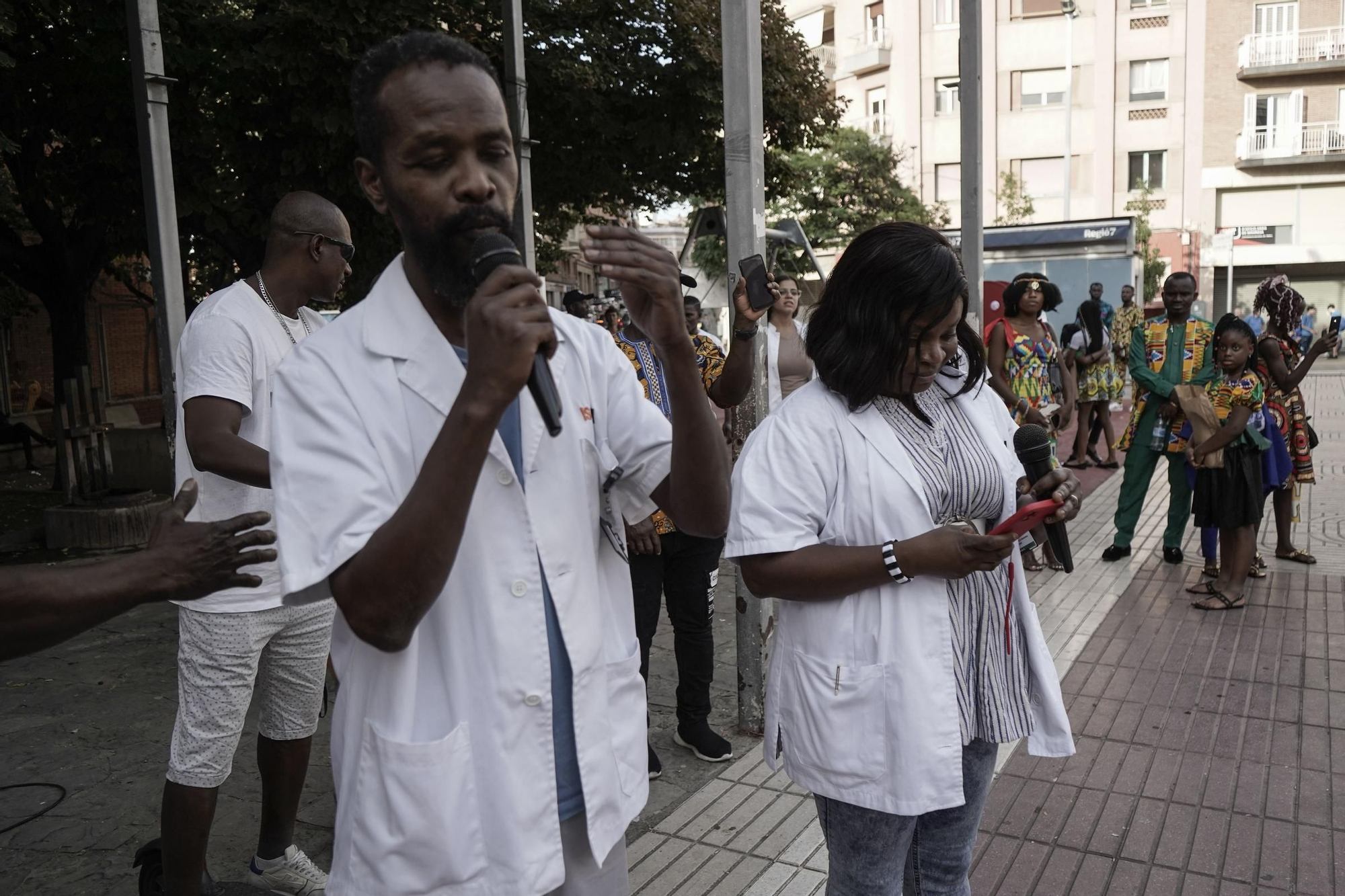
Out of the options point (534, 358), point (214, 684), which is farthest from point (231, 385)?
Answer: point (534, 358)

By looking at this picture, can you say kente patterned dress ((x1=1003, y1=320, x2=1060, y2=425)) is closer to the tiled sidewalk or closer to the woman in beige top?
the woman in beige top

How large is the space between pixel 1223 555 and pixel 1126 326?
9970mm

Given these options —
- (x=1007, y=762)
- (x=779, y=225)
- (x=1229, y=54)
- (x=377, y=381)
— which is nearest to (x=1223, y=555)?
(x=1007, y=762)

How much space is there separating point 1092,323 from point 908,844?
11752mm

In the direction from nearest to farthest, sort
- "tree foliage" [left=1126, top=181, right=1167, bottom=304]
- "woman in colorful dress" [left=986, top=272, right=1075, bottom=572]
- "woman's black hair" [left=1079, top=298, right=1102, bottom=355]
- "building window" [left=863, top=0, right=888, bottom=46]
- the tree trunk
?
1. "woman in colorful dress" [left=986, top=272, right=1075, bottom=572]
2. the tree trunk
3. "woman's black hair" [left=1079, top=298, right=1102, bottom=355]
4. "tree foliage" [left=1126, top=181, right=1167, bottom=304]
5. "building window" [left=863, top=0, right=888, bottom=46]

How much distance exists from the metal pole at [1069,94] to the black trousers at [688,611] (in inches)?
1104

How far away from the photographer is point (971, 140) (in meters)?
7.15

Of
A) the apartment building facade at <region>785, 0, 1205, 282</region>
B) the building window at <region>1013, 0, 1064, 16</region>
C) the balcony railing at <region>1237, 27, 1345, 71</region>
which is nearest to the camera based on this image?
the balcony railing at <region>1237, 27, 1345, 71</region>

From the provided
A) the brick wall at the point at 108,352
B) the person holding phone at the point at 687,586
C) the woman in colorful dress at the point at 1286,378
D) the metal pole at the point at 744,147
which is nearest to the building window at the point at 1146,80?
the brick wall at the point at 108,352

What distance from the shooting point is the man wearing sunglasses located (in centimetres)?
296

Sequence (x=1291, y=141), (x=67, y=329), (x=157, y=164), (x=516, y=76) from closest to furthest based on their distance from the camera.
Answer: (x=157, y=164) → (x=516, y=76) → (x=67, y=329) → (x=1291, y=141)

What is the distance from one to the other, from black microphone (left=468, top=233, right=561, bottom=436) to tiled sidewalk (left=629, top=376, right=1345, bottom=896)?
8.04ft

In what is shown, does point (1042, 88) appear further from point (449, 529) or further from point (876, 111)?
point (449, 529)

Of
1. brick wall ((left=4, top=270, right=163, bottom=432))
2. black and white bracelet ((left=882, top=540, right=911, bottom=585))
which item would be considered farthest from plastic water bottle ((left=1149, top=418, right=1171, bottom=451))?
brick wall ((left=4, top=270, right=163, bottom=432))
